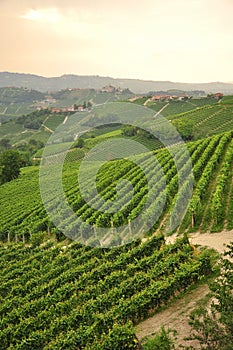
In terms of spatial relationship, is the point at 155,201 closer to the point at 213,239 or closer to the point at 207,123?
the point at 213,239

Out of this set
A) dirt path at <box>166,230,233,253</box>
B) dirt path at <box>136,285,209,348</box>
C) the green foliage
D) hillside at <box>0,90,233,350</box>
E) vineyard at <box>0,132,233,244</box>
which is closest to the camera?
dirt path at <box>136,285,209,348</box>

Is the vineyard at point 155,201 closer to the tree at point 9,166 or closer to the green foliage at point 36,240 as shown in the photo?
the green foliage at point 36,240

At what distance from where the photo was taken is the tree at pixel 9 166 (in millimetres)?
73894

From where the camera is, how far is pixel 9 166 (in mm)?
74188

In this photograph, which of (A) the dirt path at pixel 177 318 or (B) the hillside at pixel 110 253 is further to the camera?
(B) the hillside at pixel 110 253

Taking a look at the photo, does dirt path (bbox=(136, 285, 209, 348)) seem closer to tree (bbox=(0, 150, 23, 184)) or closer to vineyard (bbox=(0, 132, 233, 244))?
vineyard (bbox=(0, 132, 233, 244))

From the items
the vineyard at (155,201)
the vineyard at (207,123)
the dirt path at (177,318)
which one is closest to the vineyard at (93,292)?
the dirt path at (177,318)

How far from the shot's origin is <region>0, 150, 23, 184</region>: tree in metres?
73.9

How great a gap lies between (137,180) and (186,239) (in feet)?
63.2

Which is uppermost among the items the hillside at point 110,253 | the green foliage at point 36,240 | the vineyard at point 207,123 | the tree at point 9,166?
the vineyard at point 207,123

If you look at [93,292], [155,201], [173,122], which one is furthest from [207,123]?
[93,292]

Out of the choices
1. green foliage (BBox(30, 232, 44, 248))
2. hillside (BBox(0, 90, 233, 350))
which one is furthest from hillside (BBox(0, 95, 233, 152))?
A: green foliage (BBox(30, 232, 44, 248))

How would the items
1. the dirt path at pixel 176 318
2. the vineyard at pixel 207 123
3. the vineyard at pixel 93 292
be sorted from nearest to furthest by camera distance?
1. the dirt path at pixel 176 318
2. the vineyard at pixel 93 292
3. the vineyard at pixel 207 123

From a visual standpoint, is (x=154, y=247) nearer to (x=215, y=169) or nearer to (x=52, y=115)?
(x=215, y=169)
